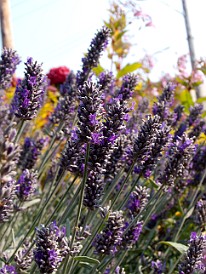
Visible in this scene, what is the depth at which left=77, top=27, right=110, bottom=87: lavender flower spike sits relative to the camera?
110 inches

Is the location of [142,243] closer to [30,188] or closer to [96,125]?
[30,188]

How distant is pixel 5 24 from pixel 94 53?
5.06 metres

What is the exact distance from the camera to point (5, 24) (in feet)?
24.8

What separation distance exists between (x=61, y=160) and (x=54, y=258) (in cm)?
68

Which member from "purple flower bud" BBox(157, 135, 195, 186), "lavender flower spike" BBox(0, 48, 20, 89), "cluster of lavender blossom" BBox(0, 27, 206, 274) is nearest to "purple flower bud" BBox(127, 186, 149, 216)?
"cluster of lavender blossom" BBox(0, 27, 206, 274)

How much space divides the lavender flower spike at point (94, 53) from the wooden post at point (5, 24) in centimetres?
473

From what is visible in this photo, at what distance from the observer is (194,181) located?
3355 mm

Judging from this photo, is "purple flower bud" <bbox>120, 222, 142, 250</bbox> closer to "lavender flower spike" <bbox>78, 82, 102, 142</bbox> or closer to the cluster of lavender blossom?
the cluster of lavender blossom

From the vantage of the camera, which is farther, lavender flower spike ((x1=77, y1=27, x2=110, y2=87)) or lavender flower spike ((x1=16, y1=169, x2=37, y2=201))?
lavender flower spike ((x1=77, y1=27, x2=110, y2=87))

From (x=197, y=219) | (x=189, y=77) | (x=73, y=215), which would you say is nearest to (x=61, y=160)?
(x=197, y=219)

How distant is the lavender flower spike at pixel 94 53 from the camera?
2795 mm

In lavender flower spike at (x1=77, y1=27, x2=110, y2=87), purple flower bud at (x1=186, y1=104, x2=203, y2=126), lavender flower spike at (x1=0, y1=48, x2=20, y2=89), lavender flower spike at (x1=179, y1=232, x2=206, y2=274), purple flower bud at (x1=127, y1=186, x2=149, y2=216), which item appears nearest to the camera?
lavender flower spike at (x1=179, y1=232, x2=206, y2=274)

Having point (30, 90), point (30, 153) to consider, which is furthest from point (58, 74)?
point (30, 90)

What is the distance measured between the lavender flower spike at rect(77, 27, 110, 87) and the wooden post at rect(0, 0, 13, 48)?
4.73 m
